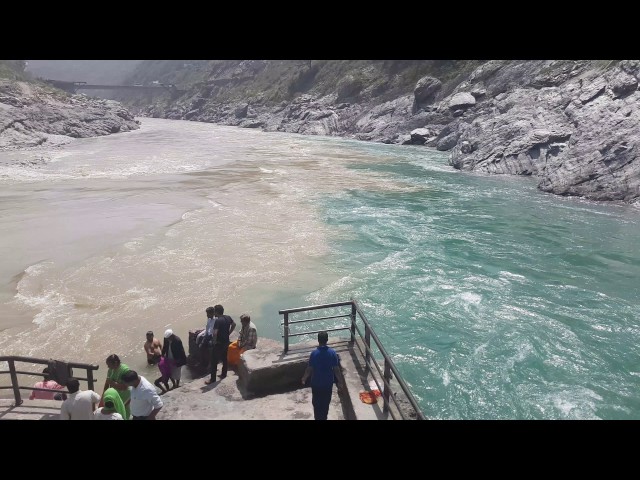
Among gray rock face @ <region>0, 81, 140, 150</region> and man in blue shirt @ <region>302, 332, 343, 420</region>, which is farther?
gray rock face @ <region>0, 81, 140, 150</region>

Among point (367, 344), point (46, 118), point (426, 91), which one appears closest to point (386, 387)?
point (367, 344)

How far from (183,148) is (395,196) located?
37.5 metres

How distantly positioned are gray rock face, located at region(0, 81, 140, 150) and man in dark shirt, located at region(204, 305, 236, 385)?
49767 mm

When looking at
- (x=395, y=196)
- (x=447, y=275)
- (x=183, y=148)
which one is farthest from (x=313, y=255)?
(x=183, y=148)

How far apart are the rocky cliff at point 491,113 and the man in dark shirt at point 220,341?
90.9 feet

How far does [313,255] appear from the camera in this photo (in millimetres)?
17891

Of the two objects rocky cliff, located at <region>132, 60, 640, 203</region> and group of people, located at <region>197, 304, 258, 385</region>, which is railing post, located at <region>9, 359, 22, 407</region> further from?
rocky cliff, located at <region>132, 60, 640, 203</region>

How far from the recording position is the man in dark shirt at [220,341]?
888cm

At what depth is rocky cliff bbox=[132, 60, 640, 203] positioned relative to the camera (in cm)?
3008

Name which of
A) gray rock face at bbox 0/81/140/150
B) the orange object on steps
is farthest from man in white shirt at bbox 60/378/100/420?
gray rock face at bbox 0/81/140/150

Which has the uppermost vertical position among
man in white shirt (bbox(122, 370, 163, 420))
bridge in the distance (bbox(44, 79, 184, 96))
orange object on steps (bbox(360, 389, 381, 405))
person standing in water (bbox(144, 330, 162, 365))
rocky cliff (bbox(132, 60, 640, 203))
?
bridge in the distance (bbox(44, 79, 184, 96))

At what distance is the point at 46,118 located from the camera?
2493 inches

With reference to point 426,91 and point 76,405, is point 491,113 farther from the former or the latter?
point 76,405
